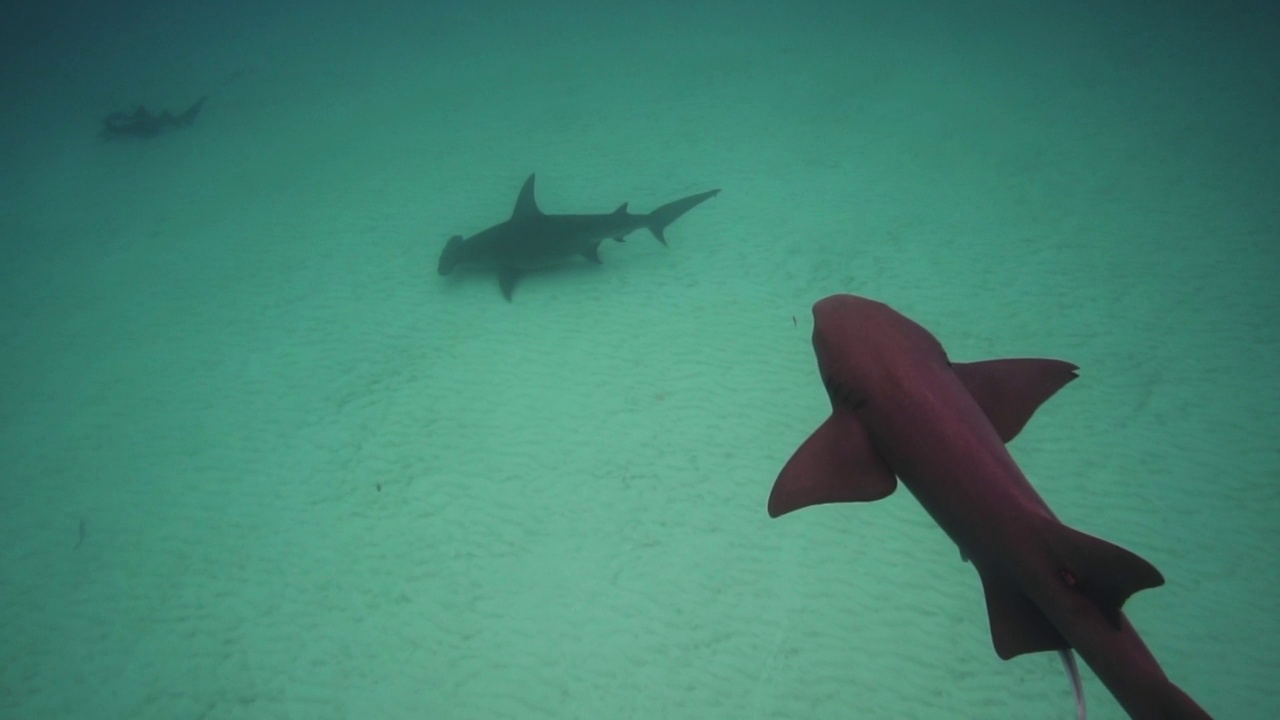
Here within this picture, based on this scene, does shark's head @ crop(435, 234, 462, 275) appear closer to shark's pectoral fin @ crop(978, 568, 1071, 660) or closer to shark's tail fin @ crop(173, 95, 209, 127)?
shark's pectoral fin @ crop(978, 568, 1071, 660)

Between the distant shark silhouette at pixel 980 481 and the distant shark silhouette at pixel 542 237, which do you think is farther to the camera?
the distant shark silhouette at pixel 542 237

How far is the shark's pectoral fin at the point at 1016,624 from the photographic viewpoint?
2.40m

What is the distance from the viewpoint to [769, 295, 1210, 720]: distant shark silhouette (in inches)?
81.5

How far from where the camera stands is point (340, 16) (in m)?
32.6

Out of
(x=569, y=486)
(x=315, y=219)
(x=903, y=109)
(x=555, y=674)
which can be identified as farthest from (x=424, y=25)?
(x=555, y=674)

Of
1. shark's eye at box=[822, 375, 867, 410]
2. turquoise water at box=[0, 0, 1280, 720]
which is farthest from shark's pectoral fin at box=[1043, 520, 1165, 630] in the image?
turquoise water at box=[0, 0, 1280, 720]

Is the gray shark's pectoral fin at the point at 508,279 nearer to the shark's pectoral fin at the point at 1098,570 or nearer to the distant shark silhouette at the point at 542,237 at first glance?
the distant shark silhouette at the point at 542,237

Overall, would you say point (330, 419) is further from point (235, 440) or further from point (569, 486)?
point (569, 486)

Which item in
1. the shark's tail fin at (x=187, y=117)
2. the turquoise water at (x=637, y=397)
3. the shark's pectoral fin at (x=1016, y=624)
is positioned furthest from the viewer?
the shark's tail fin at (x=187, y=117)

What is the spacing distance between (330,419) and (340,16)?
108 feet

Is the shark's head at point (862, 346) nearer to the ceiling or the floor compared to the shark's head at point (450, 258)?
nearer to the floor

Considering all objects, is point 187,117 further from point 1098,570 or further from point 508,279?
point 1098,570

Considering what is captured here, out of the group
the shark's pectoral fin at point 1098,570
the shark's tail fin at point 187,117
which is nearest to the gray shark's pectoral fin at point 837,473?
the shark's pectoral fin at point 1098,570

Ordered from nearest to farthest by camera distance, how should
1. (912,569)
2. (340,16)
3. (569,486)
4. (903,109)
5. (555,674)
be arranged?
(555,674) < (912,569) < (569,486) < (903,109) < (340,16)
